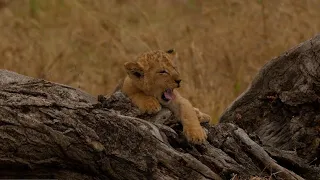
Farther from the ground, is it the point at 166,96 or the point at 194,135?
the point at 166,96

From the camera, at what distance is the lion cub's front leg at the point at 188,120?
646cm

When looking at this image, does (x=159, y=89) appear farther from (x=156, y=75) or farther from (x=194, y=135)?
(x=194, y=135)

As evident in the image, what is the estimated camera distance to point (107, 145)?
6.10m

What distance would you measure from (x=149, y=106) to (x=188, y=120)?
43 centimetres

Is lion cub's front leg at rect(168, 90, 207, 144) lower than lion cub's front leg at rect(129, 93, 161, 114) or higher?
lower

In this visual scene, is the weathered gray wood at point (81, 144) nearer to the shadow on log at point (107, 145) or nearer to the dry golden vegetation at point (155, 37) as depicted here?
the shadow on log at point (107, 145)

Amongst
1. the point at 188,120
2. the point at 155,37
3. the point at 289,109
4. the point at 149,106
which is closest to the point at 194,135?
the point at 188,120

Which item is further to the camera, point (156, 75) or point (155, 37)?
point (155, 37)

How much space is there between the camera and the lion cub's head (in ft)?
21.7

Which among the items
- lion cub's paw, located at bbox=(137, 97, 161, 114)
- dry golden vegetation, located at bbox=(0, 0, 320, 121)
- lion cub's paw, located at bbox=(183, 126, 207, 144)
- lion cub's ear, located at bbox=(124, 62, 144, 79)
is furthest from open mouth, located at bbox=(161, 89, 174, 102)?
dry golden vegetation, located at bbox=(0, 0, 320, 121)

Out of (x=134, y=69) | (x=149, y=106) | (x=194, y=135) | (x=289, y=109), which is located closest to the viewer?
(x=194, y=135)

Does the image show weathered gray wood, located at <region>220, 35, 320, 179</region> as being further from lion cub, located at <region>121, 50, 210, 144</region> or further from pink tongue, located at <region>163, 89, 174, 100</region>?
pink tongue, located at <region>163, 89, 174, 100</region>

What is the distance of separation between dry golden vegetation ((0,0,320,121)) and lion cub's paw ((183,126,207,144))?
6616 millimetres

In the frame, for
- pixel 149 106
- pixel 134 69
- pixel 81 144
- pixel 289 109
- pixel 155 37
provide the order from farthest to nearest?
pixel 155 37 → pixel 289 109 → pixel 134 69 → pixel 149 106 → pixel 81 144
